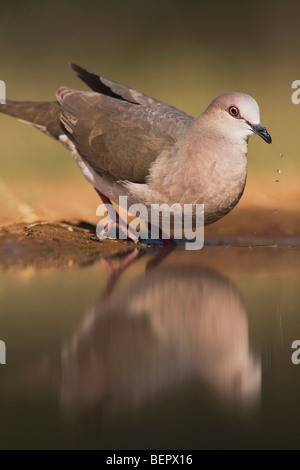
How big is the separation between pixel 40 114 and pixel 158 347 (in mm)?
2080

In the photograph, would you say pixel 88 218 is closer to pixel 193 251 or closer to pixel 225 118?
pixel 193 251

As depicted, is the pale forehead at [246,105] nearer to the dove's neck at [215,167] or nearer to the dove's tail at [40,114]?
the dove's neck at [215,167]

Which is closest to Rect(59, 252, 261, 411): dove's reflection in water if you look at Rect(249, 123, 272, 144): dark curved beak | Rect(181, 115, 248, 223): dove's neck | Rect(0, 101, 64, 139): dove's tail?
Rect(181, 115, 248, 223): dove's neck

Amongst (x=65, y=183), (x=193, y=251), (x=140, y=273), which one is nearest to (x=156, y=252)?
(x=193, y=251)

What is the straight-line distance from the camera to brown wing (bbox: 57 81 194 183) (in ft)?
9.99

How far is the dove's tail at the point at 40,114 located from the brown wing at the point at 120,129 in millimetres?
93

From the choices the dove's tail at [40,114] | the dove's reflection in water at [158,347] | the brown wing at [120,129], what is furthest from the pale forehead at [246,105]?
the dove's tail at [40,114]

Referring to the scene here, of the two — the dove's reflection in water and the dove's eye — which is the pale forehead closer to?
the dove's eye

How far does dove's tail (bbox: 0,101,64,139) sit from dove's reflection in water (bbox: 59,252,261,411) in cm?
130

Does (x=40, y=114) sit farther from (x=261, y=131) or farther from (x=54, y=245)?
(x=261, y=131)

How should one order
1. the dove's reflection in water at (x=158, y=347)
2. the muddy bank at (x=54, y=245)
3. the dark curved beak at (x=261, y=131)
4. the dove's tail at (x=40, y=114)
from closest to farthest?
the dove's reflection in water at (x=158, y=347), the dark curved beak at (x=261, y=131), the muddy bank at (x=54, y=245), the dove's tail at (x=40, y=114)

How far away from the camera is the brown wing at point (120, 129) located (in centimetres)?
304

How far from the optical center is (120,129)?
315 cm

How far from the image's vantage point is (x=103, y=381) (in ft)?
5.18
